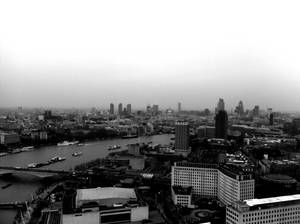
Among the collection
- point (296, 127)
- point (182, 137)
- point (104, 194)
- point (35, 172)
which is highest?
point (182, 137)

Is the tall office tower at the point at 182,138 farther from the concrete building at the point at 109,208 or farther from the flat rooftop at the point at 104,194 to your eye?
the concrete building at the point at 109,208

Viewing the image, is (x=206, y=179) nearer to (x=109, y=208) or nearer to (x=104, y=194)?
(x=104, y=194)

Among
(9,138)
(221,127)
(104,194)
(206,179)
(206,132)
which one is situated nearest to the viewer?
(104,194)

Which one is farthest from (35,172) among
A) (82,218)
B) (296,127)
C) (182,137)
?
(296,127)

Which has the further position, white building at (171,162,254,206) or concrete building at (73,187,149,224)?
white building at (171,162,254,206)

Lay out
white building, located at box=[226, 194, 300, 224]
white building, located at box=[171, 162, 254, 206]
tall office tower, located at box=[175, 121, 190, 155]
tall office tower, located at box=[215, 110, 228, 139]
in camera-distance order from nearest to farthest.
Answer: white building, located at box=[226, 194, 300, 224] < white building, located at box=[171, 162, 254, 206] < tall office tower, located at box=[175, 121, 190, 155] < tall office tower, located at box=[215, 110, 228, 139]

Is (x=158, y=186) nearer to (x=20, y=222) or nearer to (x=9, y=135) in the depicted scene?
(x=20, y=222)

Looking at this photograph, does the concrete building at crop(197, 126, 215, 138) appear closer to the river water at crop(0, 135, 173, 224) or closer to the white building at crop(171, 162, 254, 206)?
the river water at crop(0, 135, 173, 224)

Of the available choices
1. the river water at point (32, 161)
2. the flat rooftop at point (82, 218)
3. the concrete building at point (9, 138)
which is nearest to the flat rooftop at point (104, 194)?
the flat rooftop at point (82, 218)

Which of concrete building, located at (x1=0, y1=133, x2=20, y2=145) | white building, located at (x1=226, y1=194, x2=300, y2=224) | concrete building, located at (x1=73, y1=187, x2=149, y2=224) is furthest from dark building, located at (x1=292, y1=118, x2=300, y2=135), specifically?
concrete building, located at (x1=73, y1=187, x2=149, y2=224)
